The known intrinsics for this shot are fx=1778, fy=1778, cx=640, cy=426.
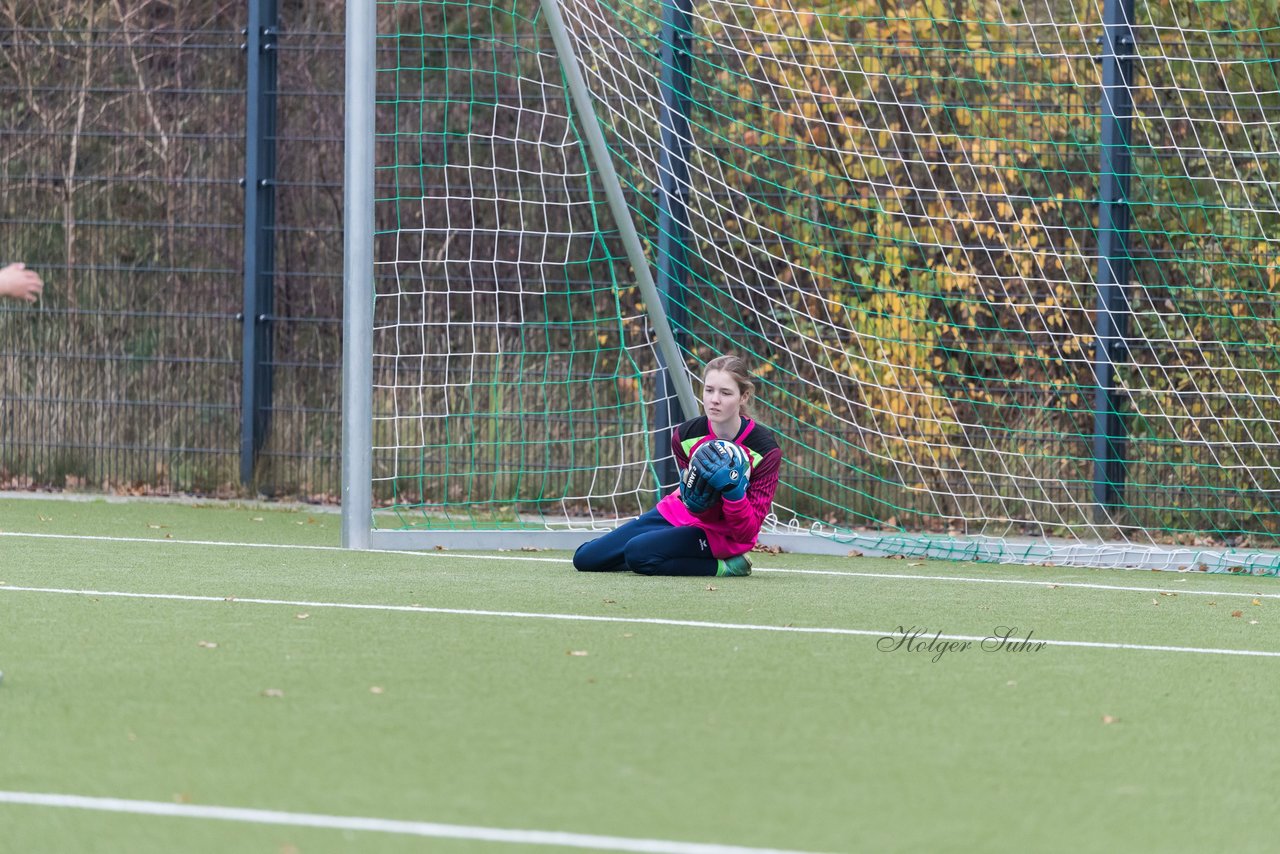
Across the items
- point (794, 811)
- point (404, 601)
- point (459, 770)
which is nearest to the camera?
point (794, 811)

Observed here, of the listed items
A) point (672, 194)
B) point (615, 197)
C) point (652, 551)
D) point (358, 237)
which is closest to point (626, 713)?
point (652, 551)

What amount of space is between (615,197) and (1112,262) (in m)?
2.86

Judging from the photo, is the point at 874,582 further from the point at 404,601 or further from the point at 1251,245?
the point at 1251,245

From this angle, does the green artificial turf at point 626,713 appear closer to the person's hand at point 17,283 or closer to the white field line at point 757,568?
the white field line at point 757,568

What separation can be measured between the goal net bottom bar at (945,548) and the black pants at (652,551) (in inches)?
37.1

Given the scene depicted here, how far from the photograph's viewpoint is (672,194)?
10039mm

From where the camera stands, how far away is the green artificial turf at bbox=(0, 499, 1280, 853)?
367 cm

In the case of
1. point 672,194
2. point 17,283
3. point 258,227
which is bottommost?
point 17,283

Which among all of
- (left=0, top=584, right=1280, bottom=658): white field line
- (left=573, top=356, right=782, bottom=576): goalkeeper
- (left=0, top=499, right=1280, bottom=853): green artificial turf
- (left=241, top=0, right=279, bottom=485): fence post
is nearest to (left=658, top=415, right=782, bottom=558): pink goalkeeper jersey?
(left=573, top=356, right=782, bottom=576): goalkeeper

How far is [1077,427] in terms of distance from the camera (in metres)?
9.72

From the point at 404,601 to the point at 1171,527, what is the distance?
15.5 ft

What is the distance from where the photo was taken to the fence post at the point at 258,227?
10.8 m

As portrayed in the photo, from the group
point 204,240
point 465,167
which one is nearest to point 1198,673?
point 465,167

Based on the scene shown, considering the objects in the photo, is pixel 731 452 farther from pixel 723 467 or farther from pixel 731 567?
pixel 731 567
